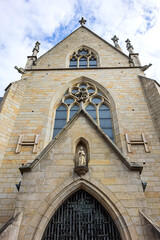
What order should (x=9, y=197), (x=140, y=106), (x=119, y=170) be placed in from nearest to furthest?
(x=119, y=170) → (x=9, y=197) → (x=140, y=106)

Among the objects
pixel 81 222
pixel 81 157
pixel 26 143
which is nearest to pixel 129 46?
pixel 26 143

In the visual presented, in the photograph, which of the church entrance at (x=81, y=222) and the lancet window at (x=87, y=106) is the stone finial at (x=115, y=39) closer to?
the lancet window at (x=87, y=106)

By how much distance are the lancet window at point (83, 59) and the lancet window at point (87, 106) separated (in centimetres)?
254

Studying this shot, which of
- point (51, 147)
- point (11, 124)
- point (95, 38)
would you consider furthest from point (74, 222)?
point (95, 38)

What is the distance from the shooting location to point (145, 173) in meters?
7.09

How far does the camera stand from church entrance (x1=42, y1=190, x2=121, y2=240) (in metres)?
4.79

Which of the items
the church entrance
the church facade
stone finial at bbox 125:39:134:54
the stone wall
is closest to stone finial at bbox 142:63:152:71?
the church facade

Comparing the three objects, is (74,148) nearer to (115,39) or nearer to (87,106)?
(87,106)

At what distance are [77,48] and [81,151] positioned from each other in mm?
11512

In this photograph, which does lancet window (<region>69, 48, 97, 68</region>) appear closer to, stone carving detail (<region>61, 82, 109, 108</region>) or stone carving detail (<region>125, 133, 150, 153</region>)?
stone carving detail (<region>61, 82, 109, 108</region>)

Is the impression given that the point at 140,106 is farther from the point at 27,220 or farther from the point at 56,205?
the point at 27,220

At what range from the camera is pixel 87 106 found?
10562mm

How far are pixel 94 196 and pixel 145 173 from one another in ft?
9.05

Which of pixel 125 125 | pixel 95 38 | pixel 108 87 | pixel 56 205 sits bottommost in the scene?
pixel 56 205
